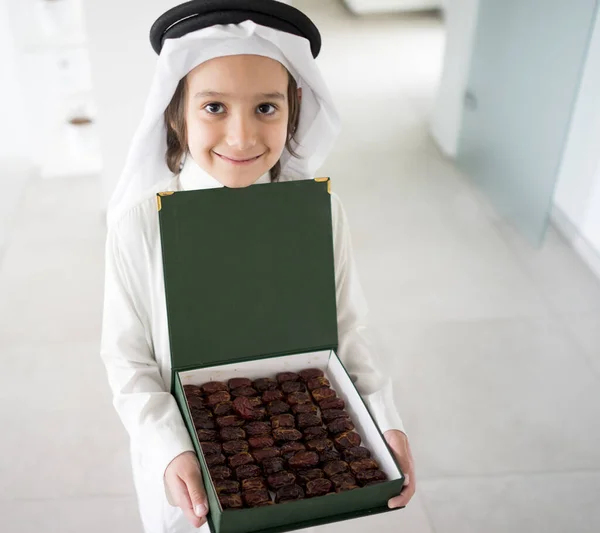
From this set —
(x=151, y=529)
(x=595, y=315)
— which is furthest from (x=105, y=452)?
(x=595, y=315)

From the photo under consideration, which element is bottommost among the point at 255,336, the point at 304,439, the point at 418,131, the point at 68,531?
the point at 68,531

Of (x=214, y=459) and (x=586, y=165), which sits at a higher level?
(x=214, y=459)

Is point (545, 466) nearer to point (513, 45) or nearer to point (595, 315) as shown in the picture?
point (595, 315)

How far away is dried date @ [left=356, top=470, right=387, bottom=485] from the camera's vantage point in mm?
1035

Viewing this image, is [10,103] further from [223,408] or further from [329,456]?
[329,456]

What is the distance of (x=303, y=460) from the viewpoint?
3.52 ft

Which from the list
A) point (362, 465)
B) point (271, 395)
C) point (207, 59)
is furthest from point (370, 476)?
point (207, 59)

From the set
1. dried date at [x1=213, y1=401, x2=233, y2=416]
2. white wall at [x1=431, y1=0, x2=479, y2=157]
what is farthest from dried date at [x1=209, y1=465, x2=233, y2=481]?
white wall at [x1=431, y1=0, x2=479, y2=157]

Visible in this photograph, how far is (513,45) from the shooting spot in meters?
3.13

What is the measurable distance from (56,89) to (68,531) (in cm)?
288

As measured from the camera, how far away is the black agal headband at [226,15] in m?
1.00

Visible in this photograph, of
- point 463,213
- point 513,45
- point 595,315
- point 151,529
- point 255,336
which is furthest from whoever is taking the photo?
point 463,213

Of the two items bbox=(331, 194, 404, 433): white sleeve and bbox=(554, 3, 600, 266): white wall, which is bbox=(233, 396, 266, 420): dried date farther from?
bbox=(554, 3, 600, 266): white wall

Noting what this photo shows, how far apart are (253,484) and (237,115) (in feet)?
1.76
